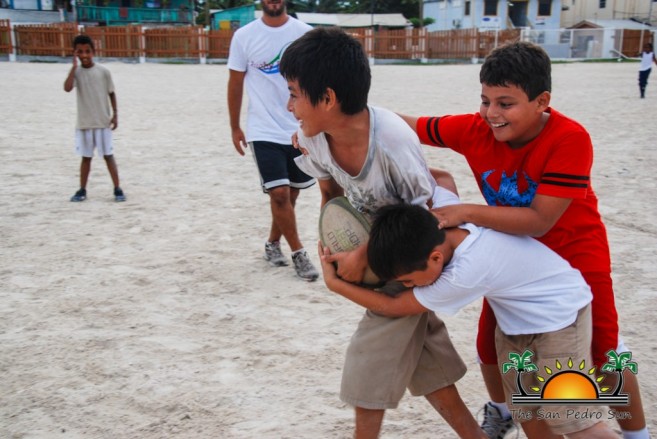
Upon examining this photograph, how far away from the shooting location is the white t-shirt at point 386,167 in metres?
2.53

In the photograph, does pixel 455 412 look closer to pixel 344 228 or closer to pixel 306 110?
pixel 344 228

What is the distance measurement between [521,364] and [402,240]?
0.65m

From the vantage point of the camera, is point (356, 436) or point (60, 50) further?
point (60, 50)

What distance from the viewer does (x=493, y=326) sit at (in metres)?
2.79

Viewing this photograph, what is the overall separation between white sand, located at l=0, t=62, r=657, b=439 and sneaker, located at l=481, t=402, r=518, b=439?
0.20m

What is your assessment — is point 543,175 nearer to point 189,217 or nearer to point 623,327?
point 623,327

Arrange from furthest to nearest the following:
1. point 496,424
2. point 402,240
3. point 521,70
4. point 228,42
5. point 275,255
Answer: point 228,42 < point 275,255 < point 496,424 < point 521,70 < point 402,240

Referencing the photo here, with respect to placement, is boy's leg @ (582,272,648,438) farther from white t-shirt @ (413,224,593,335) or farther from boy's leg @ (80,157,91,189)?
boy's leg @ (80,157,91,189)

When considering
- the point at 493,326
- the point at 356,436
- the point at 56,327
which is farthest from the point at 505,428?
the point at 56,327

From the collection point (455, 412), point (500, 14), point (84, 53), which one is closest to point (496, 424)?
point (455, 412)

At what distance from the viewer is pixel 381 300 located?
8.09ft

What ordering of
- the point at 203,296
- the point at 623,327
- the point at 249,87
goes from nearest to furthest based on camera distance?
the point at 623,327 → the point at 203,296 → the point at 249,87

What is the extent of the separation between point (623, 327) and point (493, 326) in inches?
66.8

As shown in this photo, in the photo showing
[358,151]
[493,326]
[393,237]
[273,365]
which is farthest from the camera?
[273,365]
